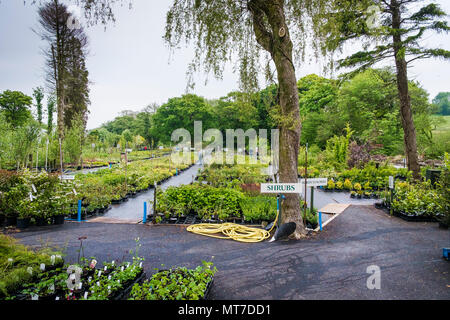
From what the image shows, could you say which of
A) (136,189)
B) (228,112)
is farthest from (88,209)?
(228,112)

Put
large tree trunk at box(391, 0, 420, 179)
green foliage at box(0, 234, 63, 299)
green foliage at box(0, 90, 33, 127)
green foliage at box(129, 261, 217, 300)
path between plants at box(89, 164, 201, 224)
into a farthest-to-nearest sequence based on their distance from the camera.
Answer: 1. green foliage at box(0, 90, 33, 127)
2. large tree trunk at box(391, 0, 420, 179)
3. path between plants at box(89, 164, 201, 224)
4. green foliage at box(0, 234, 63, 299)
5. green foliage at box(129, 261, 217, 300)

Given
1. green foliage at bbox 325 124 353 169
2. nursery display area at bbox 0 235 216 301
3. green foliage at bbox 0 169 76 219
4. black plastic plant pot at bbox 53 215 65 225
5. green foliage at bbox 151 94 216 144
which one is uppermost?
green foliage at bbox 151 94 216 144

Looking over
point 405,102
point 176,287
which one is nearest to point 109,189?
point 176,287

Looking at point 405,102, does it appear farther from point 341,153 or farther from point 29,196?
point 29,196

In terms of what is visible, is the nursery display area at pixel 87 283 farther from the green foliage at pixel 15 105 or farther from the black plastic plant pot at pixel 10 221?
the green foliage at pixel 15 105

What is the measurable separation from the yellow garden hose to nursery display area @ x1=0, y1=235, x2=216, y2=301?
203 centimetres

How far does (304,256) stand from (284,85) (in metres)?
3.18

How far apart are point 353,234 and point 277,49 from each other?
4116mm

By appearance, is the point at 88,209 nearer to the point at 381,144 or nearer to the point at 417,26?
the point at 417,26

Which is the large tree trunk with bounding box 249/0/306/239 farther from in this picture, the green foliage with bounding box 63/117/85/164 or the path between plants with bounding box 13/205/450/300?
the green foliage with bounding box 63/117/85/164

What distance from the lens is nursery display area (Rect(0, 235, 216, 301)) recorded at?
249 centimetres

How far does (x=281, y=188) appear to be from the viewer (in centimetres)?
477

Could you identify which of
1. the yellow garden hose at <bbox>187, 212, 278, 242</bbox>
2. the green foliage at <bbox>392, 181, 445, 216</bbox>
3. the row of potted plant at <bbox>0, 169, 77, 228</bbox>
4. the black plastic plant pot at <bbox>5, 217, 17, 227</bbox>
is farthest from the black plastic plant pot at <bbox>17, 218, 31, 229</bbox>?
the green foliage at <bbox>392, 181, 445, 216</bbox>
